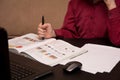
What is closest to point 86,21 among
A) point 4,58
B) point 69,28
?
point 69,28

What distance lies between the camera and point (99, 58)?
1139 mm

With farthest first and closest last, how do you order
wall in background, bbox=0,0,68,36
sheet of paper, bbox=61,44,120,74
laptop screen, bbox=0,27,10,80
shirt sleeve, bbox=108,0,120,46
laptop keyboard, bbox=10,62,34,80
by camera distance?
wall in background, bbox=0,0,68,36
shirt sleeve, bbox=108,0,120,46
sheet of paper, bbox=61,44,120,74
laptop keyboard, bbox=10,62,34,80
laptop screen, bbox=0,27,10,80

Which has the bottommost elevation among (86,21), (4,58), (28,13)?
(28,13)

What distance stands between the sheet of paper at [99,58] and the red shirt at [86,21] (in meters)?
0.25

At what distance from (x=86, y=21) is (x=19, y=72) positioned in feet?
2.57

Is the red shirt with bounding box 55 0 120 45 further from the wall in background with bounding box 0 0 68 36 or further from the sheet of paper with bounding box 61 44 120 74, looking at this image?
the wall in background with bounding box 0 0 68 36

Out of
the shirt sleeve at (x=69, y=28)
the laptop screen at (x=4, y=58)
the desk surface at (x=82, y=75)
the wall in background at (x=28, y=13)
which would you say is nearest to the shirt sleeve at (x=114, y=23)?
the shirt sleeve at (x=69, y=28)

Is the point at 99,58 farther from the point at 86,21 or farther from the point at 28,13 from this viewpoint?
the point at 28,13

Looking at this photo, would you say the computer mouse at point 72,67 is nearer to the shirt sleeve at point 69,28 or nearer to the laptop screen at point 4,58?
the laptop screen at point 4,58

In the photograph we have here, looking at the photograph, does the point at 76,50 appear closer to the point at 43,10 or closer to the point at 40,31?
the point at 40,31

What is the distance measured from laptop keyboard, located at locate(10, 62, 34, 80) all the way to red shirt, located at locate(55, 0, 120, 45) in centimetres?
63

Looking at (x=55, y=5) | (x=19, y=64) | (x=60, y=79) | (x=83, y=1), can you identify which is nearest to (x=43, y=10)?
(x=55, y=5)

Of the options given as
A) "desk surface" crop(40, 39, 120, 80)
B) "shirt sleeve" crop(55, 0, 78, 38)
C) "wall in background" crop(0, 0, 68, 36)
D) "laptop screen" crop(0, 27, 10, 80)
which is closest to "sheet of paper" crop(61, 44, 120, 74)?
"desk surface" crop(40, 39, 120, 80)

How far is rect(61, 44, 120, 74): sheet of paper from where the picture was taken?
1.03 meters
